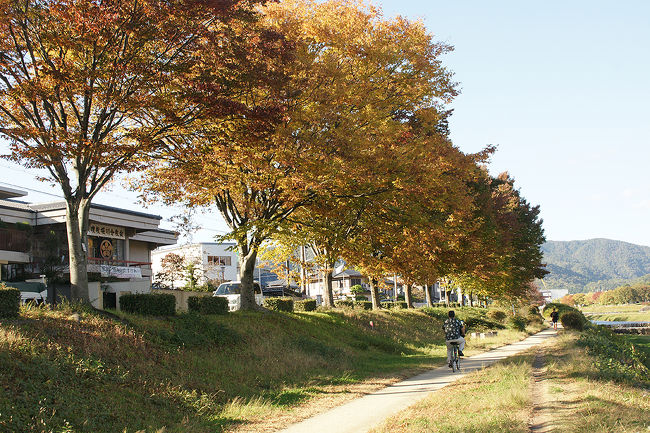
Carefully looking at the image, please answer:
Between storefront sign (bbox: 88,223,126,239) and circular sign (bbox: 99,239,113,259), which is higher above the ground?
storefront sign (bbox: 88,223,126,239)

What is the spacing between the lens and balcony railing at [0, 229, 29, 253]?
1149 inches

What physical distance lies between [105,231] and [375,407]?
90.0 ft

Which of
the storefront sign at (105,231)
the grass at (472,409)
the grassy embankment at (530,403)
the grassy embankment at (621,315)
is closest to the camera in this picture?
the grassy embankment at (530,403)

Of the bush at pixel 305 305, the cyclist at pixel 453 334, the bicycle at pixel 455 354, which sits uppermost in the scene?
the bush at pixel 305 305

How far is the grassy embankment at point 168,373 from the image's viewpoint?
8.95 meters

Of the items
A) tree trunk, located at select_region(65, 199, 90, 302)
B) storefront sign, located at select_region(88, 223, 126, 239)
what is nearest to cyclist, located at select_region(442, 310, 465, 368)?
tree trunk, located at select_region(65, 199, 90, 302)

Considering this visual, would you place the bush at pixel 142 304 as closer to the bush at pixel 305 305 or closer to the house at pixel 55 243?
the house at pixel 55 243

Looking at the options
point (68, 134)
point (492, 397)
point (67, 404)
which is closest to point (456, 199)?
point (492, 397)

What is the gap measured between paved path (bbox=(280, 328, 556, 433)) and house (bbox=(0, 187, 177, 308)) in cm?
1755

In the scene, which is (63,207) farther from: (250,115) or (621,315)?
(621,315)

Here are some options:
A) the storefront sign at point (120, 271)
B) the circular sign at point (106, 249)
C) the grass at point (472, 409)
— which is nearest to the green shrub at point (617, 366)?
the grass at point (472, 409)

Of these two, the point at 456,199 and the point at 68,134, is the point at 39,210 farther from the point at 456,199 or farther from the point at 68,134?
the point at 456,199

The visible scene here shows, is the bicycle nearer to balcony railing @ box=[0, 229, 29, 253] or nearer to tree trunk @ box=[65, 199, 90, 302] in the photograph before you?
tree trunk @ box=[65, 199, 90, 302]

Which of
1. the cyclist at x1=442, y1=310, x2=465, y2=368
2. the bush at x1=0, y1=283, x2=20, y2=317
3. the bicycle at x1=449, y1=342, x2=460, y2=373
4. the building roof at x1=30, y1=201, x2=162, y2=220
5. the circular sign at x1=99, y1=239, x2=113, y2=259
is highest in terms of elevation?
the building roof at x1=30, y1=201, x2=162, y2=220
